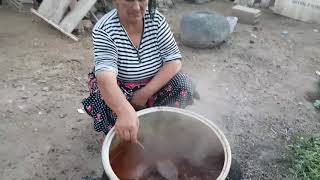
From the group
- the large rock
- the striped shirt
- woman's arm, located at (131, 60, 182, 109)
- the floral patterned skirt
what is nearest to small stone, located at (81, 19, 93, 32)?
the large rock

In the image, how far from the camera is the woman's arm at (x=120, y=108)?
1828 mm

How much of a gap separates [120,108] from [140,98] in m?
0.38

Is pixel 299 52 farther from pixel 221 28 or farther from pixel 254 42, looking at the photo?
pixel 221 28

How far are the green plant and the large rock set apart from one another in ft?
5.66

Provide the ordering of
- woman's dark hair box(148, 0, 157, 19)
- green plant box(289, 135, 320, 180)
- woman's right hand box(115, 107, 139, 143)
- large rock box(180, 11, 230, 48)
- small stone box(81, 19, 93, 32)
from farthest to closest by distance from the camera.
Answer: small stone box(81, 19, 93, 32)
large rock box(180, 11, 230, 48)
green plant box(289, 135, 320, 180)
woman's dark hair box(148, 0, 157, 19)
woman's right hand box(115, 107, 139, 143)

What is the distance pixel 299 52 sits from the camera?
182 inches

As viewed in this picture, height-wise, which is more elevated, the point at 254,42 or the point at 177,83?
the point at 177,83

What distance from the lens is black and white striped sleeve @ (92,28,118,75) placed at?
2.17 m

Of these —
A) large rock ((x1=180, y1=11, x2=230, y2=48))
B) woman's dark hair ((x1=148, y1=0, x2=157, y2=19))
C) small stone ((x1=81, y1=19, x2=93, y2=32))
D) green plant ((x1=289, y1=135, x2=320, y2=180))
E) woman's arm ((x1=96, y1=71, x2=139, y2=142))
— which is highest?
woman's dark hair ((x1=148, y1=0, x2=157, y2=19))

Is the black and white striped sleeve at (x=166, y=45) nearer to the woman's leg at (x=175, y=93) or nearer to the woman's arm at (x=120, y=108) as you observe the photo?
the woman's leg at (x=175, y=93)

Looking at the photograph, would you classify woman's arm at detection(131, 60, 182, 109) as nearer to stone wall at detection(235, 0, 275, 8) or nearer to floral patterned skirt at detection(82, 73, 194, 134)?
floral patterned skirt at detection(82, 73, 194, 134)

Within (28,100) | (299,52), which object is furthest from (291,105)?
(28,100)

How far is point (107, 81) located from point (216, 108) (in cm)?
159

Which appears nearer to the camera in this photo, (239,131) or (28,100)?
(239,131)
